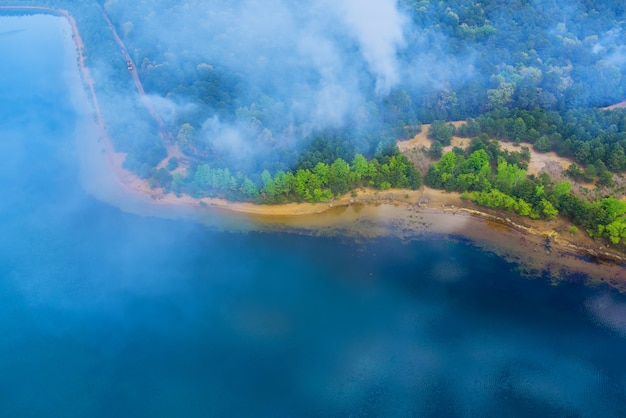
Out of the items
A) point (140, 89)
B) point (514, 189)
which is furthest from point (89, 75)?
point (514, 189)

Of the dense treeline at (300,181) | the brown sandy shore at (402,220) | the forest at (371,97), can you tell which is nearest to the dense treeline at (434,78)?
the forest at (371,97)

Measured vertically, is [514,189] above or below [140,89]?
below

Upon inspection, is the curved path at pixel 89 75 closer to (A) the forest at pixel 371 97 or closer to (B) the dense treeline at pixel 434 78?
(A) the forest at pixel 371 97

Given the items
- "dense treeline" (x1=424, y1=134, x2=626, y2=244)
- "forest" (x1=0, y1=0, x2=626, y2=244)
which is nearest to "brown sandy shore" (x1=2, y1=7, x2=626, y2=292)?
"dense treeline" (x1=424, y1=134, x2=626, y2=244)

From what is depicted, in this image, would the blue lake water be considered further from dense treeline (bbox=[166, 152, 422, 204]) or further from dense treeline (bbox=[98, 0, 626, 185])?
dense treeline (bbox=[98, 0, 626, 185])

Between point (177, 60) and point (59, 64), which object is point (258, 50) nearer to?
point (177, 60)

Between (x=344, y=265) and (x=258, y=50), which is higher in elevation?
(x=258, y=50)

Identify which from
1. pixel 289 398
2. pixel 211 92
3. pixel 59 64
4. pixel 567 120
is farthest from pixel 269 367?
pixel 59 64

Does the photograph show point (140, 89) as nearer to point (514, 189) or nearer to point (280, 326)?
point (280, 326)
